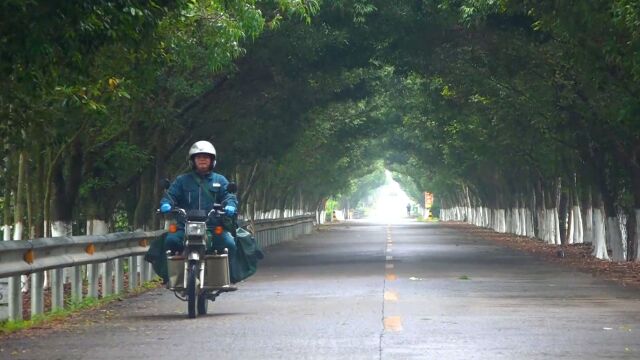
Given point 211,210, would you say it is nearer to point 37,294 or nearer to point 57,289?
point 37,294

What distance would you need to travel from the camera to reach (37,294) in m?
14.9

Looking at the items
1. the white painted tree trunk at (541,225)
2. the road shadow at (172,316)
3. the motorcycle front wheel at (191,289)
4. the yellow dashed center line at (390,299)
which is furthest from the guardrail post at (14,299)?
the white painted tree trunk at (541,225)

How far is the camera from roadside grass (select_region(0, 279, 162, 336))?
43.6 ft

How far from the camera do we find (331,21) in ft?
93.8

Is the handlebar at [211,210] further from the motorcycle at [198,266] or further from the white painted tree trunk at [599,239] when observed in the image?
the white painted tree trunk at [599,239]

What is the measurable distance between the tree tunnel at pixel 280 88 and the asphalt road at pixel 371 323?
8.60 feet

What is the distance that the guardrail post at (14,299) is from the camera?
13773mm

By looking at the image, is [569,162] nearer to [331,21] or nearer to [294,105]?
[294,105]

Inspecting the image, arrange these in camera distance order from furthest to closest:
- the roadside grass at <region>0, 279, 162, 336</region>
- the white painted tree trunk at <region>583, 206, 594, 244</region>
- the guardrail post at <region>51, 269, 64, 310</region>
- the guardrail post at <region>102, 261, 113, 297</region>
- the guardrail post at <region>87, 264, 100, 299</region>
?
1. the white painted tree trunk at <region>583, 206, 594, 244</region>
2. the guardrail post at <region>102, 261, 113, 297</region>
3. the guardrail post at <region>87, 264, 100, 299</region>
4. the guardrail post at <region>51, 269, 64, 310</region>
5. the roadside grass at <region>0, 279, 162, 336</region>

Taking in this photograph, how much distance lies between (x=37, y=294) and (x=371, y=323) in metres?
4.20

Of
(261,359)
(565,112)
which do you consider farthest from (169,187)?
(565,112)

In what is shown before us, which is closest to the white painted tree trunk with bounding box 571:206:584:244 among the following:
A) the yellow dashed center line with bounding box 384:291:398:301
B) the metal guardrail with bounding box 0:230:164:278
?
the metal guardrail with bounding box 0:230:164:278

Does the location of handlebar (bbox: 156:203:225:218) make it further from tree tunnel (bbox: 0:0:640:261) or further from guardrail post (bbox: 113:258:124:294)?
guardrail post (bbox: 113:258:124:294)

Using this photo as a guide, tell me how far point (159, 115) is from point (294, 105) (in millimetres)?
8220
